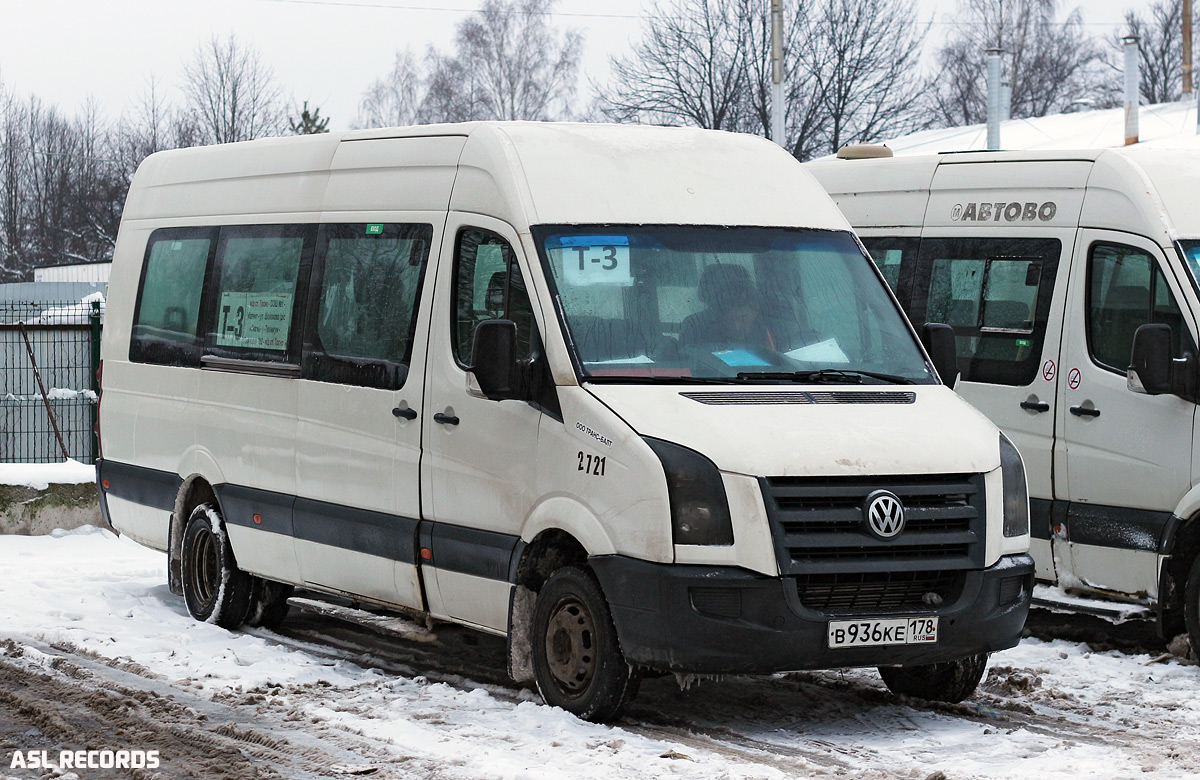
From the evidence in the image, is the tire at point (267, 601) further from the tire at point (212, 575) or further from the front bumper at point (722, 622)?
the front bumper at point (722, 622)

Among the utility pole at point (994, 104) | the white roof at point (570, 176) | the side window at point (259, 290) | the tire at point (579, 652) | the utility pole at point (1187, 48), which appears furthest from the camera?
the utility pole at point (1187, 48)

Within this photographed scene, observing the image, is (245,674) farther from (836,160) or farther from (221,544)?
(836,160)

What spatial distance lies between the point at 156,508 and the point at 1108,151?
5710 mm

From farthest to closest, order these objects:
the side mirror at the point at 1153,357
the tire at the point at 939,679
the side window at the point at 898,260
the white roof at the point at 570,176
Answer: the side window at the point at 898,260, the side mirror at the point at 1153,357, the white roof at the point at 570,176, the tire at the point at 939,679

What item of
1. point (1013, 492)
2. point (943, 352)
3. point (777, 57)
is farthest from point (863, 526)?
point (777, 57)

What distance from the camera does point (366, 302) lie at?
27.9ft

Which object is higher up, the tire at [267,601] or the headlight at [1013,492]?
the headlight at [1013,492]

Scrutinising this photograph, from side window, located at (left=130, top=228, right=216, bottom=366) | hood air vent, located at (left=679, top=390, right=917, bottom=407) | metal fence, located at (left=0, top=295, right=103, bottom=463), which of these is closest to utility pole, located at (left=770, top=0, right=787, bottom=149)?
metal fence, located at (left=0, top=295, right=103, bottom=463)

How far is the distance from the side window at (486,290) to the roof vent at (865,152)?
12.7ft

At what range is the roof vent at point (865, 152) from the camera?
10.9 metres

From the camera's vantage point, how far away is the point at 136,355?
1051 cm

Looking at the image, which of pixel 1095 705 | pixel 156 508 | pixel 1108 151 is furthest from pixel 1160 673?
pixel 156 508

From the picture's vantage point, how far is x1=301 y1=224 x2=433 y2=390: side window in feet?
26.7
